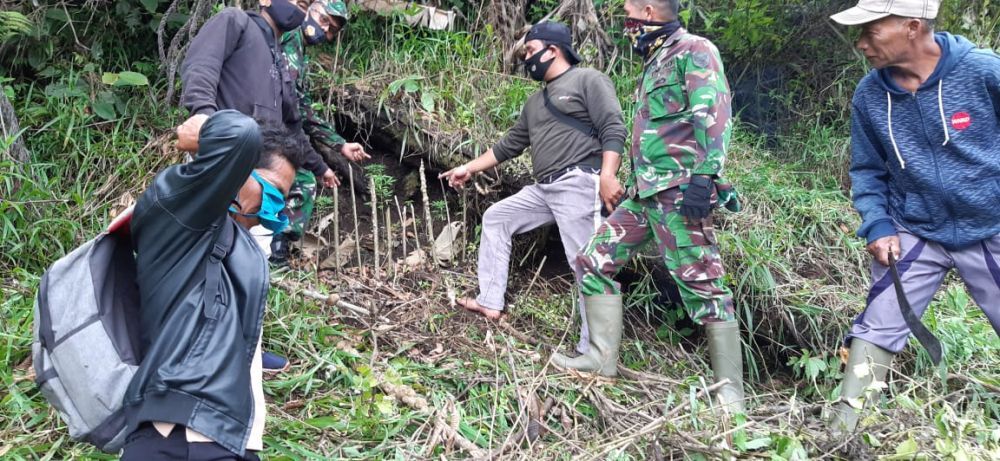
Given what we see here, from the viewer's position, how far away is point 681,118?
395 cm

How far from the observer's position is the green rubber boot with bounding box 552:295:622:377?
421 cm

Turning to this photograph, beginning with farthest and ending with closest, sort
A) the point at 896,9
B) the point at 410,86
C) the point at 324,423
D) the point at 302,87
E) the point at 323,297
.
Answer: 1. the point at 410,86
2. the point at 302,87
3. the point at 323,297
4. the point at 324,423
5. the point at 896,9

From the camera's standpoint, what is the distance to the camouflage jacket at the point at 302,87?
4.93 meters

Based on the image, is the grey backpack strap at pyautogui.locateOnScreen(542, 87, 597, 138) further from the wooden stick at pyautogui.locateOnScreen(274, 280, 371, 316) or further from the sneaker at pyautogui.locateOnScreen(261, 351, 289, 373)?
the sneaker at pyautogui.locateOnScreen(261, 351, 289, 373)

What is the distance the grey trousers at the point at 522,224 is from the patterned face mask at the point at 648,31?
906mm

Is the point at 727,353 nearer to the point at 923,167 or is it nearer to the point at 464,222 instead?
the point at 923,167

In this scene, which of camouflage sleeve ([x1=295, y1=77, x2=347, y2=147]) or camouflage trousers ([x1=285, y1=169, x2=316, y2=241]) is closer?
camouflage trousers ([x1=285, y1=169, x2=316, y2=241])

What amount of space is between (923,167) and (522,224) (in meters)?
2.32

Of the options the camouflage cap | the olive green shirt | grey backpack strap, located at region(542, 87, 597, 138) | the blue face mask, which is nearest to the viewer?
the blue face mask

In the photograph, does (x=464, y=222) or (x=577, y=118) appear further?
(x=464, y=222)

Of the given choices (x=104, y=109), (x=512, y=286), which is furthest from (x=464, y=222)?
(x=104, y=109)

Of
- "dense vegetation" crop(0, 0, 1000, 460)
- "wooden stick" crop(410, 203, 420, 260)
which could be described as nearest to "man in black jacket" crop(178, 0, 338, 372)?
"dense vegetation" crop(0, 0, 1000, 460)

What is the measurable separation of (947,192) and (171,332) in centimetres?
311

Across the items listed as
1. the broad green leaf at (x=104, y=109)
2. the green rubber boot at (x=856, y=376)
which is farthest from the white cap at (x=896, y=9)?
the broad green leaf at (x=104, y=109)
